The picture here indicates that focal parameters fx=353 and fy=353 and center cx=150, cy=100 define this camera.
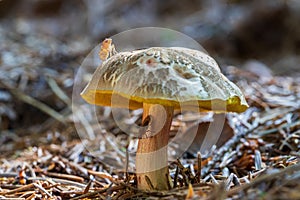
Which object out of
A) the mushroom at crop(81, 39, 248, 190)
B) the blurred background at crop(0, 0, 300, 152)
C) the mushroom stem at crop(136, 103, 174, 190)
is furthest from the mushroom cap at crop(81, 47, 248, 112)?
the blurred background at crop(0, 0, 300, 152)

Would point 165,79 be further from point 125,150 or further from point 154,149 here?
point 125,150

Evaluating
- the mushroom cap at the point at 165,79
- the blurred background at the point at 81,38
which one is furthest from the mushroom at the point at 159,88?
the blurred background at the point at 81,38

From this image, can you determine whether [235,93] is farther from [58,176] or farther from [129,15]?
[129,15]

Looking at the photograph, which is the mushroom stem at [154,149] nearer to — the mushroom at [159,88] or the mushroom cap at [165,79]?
the mushroom at [159,88]

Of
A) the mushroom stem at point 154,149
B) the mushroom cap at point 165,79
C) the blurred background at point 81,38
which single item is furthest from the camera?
the blurred background at point 81,38

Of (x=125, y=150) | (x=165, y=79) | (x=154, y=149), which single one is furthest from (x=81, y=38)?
(x=165, y=79)

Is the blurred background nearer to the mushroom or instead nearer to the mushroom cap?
the mushroom

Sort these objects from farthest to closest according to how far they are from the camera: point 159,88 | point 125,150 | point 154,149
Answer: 1. point 125,150
2. point 154,149
3. point 159,88
